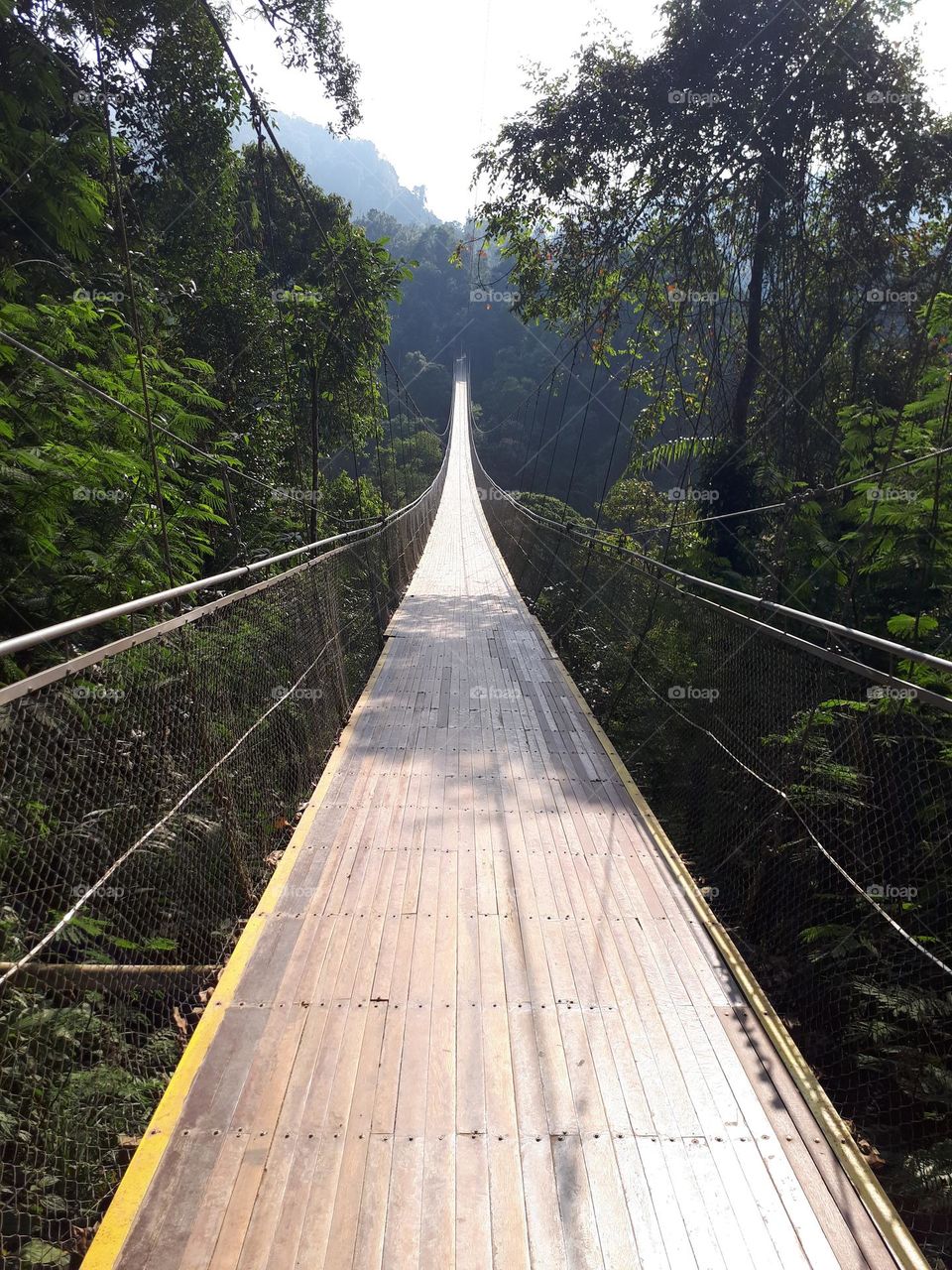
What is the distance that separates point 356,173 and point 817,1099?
176807mm

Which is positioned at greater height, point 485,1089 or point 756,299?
point 756,299

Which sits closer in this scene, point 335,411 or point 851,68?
point 851,68

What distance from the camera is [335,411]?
1056 centimetres

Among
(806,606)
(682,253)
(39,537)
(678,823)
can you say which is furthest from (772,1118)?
(682,253)

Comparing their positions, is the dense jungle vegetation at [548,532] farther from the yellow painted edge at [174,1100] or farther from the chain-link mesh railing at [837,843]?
the yellow painted edge at [174,1100]

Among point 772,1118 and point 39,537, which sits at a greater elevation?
point 39,537

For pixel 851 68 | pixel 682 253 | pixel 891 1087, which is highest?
pixel 851 68

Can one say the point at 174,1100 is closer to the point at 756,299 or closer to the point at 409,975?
the point at 409,975

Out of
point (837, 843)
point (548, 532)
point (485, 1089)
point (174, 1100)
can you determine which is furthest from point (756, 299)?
point (174, 1100)

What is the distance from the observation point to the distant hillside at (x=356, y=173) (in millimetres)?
136000

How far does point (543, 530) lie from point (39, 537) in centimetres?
657

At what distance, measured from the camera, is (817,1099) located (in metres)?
1.73

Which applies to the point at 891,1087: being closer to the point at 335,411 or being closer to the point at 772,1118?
the point at 772,1118

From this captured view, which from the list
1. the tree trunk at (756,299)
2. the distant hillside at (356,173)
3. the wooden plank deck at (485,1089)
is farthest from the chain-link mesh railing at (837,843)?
the distant hillside at (356,173)
